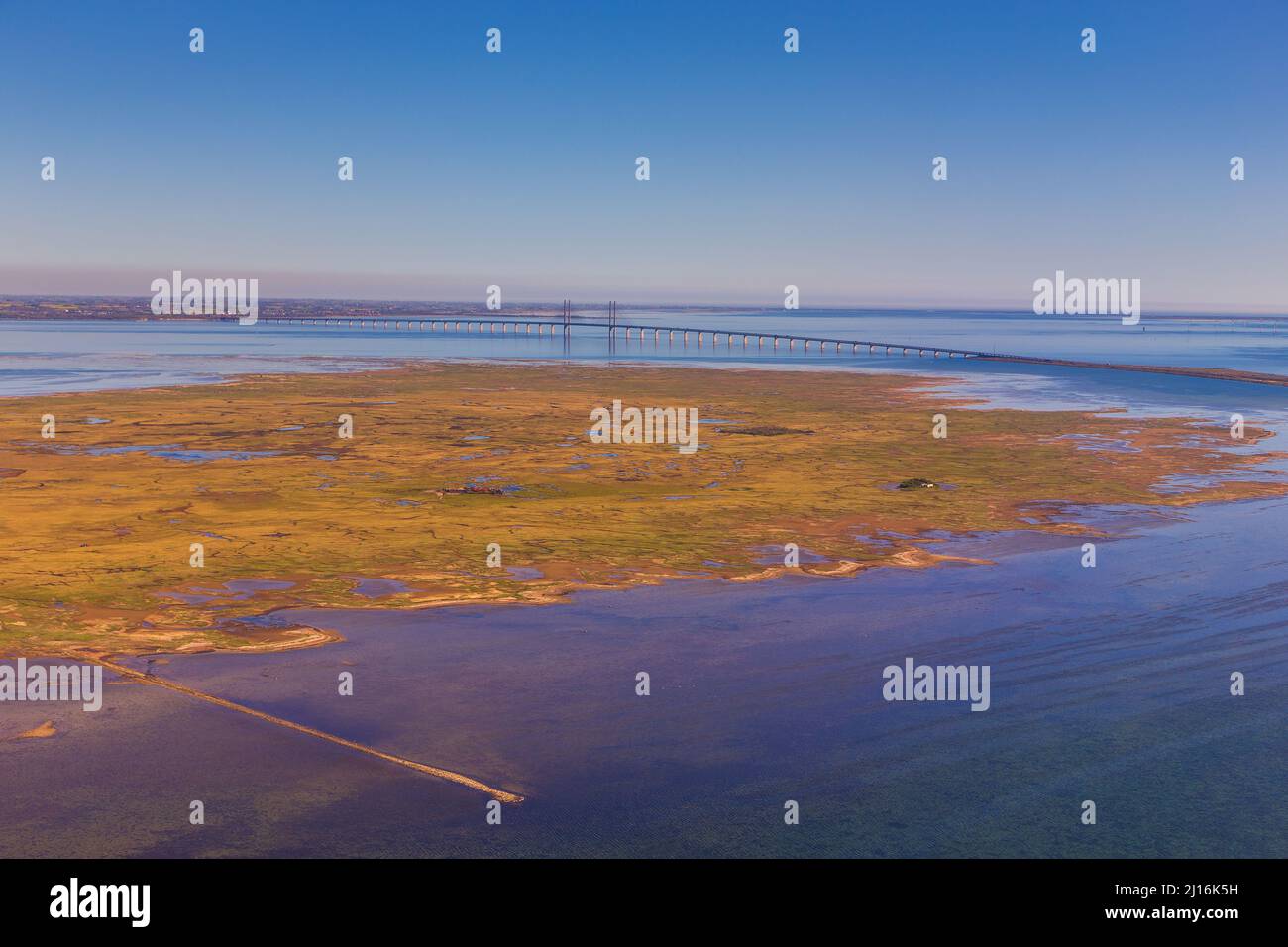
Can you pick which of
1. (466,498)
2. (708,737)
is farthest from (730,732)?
(466,498)

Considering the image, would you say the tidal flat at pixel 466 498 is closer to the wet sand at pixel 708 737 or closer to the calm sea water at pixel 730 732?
the calm sea water at pixel 730 732

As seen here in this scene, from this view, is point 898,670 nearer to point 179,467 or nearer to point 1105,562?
point 1105,562

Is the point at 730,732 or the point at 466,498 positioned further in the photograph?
the point at 466,498

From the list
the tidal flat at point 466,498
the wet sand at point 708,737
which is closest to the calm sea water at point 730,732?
the wet sand at point 708,737

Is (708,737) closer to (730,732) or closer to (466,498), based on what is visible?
(730,732)

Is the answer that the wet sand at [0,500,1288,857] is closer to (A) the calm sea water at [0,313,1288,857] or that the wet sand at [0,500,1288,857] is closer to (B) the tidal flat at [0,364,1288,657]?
(A) the calm sea water at [0,313,1288,857]
